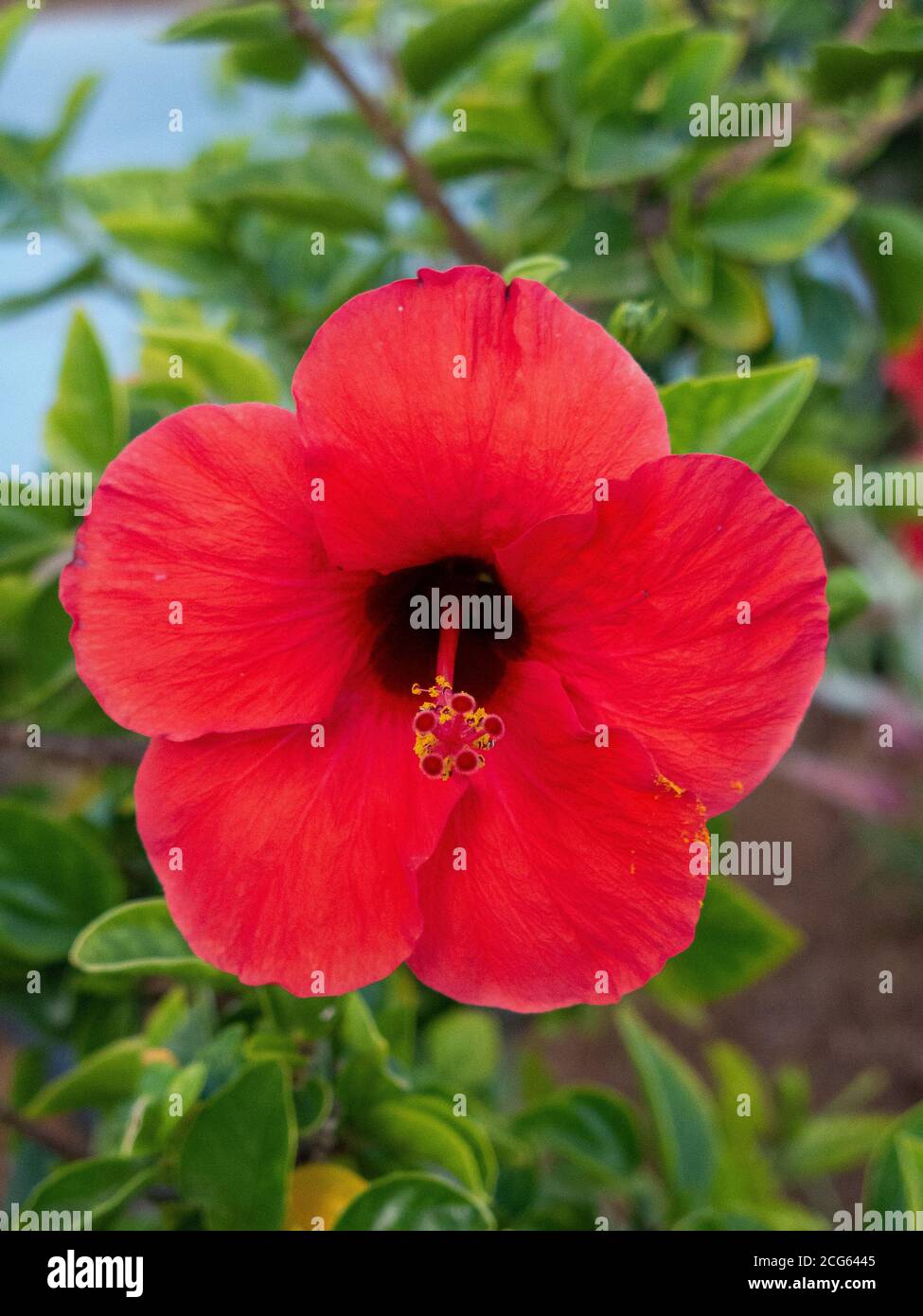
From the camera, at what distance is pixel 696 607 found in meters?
0.54

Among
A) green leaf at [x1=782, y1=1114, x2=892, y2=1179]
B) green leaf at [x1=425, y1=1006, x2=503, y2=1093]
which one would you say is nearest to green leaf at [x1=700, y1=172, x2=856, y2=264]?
green leaf at [x1=425, y1=1006, x2=503, y2=1093]

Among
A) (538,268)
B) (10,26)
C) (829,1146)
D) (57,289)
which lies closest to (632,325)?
(538,268)

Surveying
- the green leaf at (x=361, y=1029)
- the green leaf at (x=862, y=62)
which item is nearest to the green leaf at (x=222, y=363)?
the green leaf at (x=361, y=1029)

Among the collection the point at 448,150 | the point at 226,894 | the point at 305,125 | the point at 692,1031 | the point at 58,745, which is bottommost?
the point at 692,1031

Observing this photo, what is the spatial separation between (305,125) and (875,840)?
79.3 inches

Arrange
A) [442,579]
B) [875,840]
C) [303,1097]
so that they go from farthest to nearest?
1. [875,840]
2. [303,1097]
3. [442,579]

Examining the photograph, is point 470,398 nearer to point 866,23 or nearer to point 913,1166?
point 913,1166

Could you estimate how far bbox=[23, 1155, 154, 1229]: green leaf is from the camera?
0.72 m

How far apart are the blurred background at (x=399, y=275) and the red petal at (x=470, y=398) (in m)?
0.13

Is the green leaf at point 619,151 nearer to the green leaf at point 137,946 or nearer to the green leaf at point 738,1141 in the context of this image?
the green leaf at point 137,946

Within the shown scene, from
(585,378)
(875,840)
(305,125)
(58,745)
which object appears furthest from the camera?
(875,840)

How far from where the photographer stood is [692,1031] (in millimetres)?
2574
